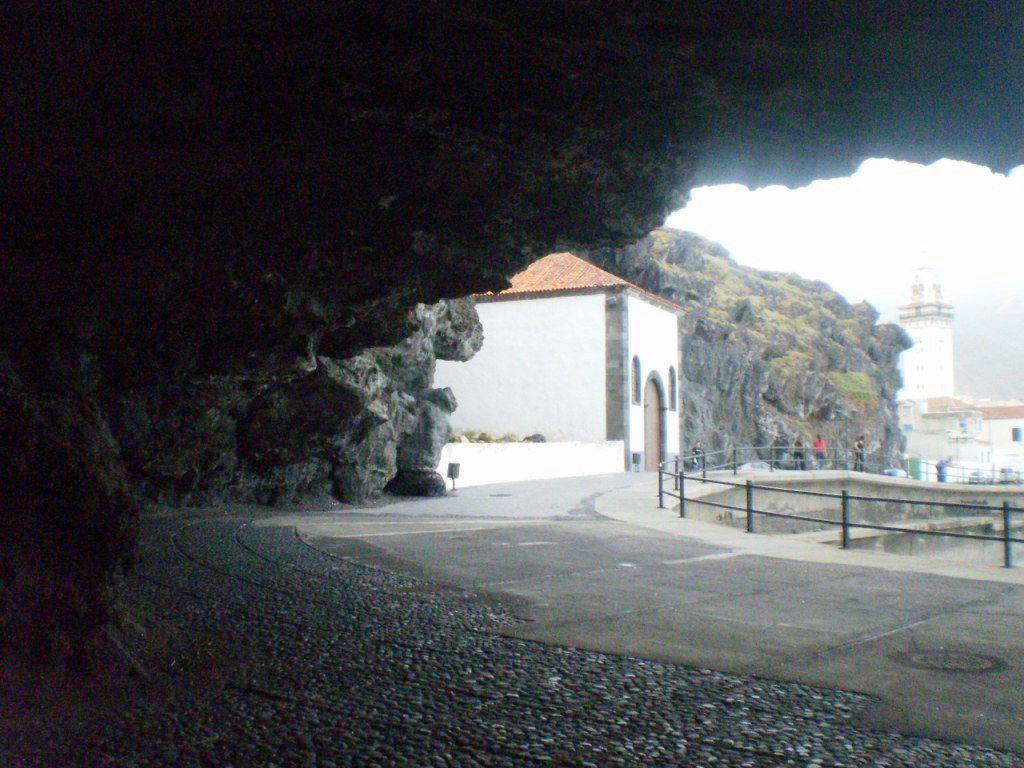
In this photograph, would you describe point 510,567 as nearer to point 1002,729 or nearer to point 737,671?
point 737,671

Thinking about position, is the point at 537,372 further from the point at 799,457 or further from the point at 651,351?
the point at 799,457

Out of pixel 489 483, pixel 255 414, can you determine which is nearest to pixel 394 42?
pixel 255 414

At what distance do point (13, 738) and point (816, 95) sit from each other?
5.16 metres

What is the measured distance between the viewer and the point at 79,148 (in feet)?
17.0

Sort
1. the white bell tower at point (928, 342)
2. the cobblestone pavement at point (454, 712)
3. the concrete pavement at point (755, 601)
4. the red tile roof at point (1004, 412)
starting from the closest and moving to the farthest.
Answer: the cobblestone pavement at point (454, 712) < the concrete pavement at point (755, 601) < the red tile roof at point (1004, 412) < the white bell tower at point (928, 342)

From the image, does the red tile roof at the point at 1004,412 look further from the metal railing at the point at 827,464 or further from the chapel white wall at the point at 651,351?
the chapel white wall at the point at 651,351

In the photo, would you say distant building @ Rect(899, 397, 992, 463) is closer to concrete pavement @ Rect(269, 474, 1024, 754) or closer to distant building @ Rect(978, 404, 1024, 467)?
distant building @ Rect(978, 404, 1024, 467)

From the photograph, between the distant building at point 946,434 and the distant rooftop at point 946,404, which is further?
the distant rooftop at point 946,404

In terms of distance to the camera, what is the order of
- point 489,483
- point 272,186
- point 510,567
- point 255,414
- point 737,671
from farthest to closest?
point 489,483 < point 255,414 < point 510,567 < point 272,186 < point 737,671

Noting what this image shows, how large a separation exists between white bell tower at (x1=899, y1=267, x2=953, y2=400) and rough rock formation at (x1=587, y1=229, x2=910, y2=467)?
6888 cm

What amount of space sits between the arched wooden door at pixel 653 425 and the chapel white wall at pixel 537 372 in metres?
3.05

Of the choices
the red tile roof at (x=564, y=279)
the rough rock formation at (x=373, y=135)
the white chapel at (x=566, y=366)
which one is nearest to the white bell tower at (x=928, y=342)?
the red tile roof at (x=564, y=279)

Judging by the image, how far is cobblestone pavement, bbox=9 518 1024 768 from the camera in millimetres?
3596

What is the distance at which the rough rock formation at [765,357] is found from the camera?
5197 centimetres
